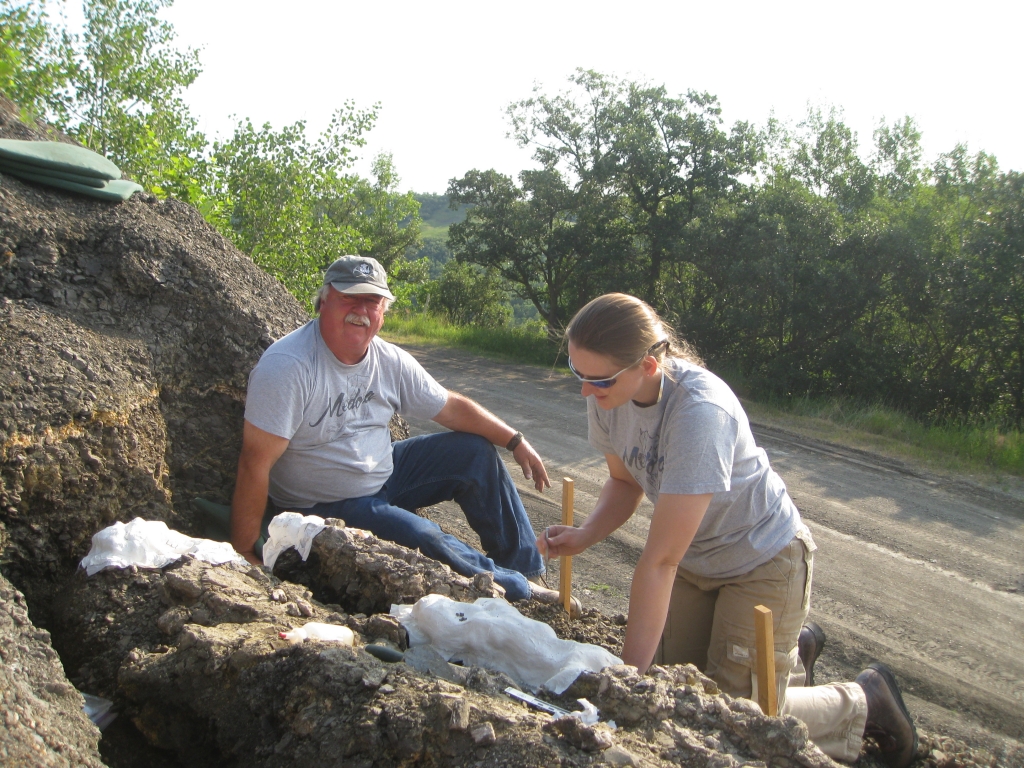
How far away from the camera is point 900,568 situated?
4.93 meters

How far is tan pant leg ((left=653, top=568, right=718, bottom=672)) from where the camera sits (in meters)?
2.92

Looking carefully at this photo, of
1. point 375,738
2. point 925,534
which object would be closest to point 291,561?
point 375,738

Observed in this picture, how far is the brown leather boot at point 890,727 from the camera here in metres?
2.88

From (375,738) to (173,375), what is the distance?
231cm

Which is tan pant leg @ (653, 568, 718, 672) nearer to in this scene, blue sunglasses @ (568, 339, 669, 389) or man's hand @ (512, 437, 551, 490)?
blue sunglasses @ (568, 339, 669, 389)

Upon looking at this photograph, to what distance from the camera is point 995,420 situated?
8.91m

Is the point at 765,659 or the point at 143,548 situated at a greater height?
the point at 765,659

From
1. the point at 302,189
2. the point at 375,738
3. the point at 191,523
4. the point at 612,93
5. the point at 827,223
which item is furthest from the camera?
the point at 612,93

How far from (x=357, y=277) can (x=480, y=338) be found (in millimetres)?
10569

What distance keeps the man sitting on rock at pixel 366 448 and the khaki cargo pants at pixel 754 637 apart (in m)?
0.62

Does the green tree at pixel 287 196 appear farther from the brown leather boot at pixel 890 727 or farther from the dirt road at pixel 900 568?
the brown leather boot at pixel 890 727

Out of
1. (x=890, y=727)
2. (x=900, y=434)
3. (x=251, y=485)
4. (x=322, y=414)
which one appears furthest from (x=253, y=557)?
(x=900, y=434)

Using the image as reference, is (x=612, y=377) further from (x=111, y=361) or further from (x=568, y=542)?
(x=111, y=361)

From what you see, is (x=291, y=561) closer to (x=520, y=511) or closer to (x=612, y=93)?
(x=520, y=511)
